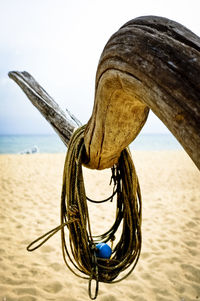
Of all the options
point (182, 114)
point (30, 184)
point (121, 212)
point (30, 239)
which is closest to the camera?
point (182, 114)

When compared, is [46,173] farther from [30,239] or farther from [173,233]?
[173,233]

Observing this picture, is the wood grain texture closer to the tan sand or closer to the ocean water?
the tan sand

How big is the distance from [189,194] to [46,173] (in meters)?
5.40

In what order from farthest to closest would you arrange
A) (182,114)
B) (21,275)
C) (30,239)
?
(30,239) < (21,275) < (182,114)

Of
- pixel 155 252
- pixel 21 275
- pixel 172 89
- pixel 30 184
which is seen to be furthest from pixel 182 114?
pixel 30 184

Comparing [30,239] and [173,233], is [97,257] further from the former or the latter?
[173,233]

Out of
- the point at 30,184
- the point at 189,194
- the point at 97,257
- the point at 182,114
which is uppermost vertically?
the point at 182,114

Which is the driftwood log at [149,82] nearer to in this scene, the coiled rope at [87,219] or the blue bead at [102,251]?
the coiled rope at [87,219]

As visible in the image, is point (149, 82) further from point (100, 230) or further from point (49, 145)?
point (49, 145)

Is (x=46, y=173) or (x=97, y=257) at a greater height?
(x=97, y=257)

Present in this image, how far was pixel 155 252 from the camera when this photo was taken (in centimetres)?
373

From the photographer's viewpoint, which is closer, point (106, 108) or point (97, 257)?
point (106, 108)

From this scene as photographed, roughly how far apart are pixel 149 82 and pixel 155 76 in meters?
0.02

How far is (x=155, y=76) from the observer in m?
0.48
